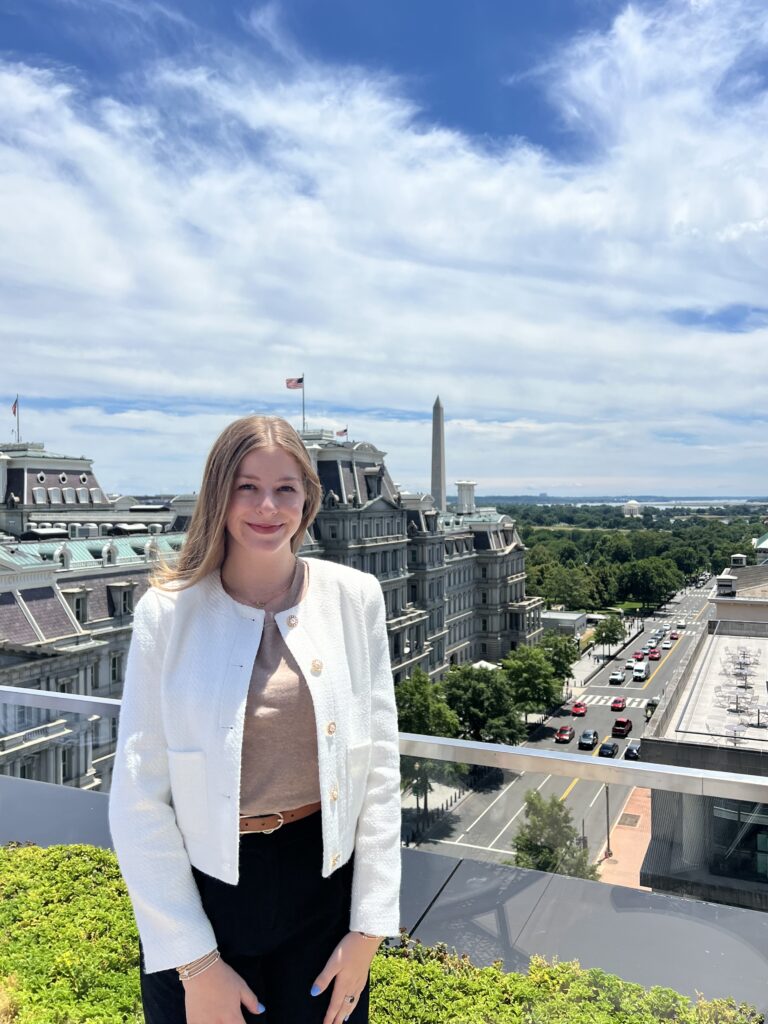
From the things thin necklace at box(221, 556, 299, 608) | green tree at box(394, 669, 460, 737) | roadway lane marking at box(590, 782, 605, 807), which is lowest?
green tree at box(394, 669, 460, 737)

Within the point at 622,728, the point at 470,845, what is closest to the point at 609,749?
the point at 622,728

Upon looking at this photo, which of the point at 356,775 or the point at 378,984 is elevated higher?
the point at 356,775

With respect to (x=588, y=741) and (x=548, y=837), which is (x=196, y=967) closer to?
(x=548, y=837)

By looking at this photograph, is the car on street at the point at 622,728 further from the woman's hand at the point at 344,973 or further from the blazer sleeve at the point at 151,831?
the blazer sleeve at the point at 151,831

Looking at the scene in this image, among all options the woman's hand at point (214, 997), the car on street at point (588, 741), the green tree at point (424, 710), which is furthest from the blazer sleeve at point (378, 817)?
the car on street at point (588, 741)

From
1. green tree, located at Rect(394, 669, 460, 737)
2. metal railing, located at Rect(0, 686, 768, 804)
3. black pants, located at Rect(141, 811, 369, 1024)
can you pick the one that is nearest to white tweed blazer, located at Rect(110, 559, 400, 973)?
black pants, located at Rect(141, 811, 369, 1024)

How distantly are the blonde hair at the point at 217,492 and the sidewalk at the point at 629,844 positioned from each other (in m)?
3.50

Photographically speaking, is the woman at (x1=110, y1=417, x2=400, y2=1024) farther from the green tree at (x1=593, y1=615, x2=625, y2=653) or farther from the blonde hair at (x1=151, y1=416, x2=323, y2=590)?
the green tree at (x1=593, y1=615, x2=625, y2=653)

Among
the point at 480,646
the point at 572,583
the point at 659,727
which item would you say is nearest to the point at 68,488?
the point at 480,646

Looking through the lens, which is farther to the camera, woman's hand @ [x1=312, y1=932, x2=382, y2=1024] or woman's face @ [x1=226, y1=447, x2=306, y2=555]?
woman's face @ [x1=226, y1=447, x2=306, y2=555]

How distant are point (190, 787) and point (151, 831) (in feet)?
0.70

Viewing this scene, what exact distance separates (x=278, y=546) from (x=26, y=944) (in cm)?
464

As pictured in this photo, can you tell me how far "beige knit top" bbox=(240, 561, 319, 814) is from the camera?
3.14 meters

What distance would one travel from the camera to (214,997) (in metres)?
3.00
